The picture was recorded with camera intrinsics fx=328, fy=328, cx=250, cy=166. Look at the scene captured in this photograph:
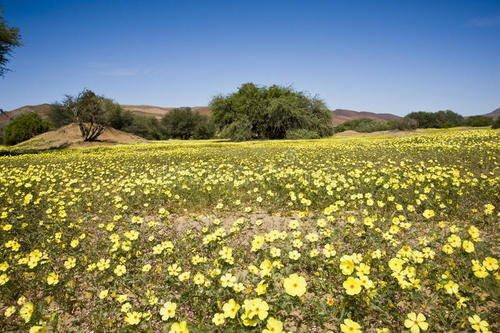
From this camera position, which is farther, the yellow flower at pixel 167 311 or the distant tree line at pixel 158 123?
the distant tree line at pixel 158 123

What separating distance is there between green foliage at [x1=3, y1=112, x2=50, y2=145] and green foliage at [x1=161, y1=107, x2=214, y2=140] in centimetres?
2962

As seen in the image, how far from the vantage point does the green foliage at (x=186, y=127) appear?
280 feet

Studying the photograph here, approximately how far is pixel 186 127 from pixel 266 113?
46.4 m

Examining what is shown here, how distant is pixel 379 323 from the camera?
3.56 metres

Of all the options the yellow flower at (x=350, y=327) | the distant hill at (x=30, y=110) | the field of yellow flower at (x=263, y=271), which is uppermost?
the distant hill at (x=30, y=110)

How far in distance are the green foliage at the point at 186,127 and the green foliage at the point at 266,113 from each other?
37555 millimetres

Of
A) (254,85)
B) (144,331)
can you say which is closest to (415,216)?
(144,331)

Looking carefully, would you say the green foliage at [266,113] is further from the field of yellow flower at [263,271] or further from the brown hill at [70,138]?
the field of yellow flower at [263,271]

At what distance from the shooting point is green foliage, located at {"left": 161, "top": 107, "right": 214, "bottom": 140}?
3359 inches

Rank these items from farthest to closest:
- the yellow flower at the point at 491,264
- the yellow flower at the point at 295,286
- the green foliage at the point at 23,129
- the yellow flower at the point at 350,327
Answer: the green foliage at the point at 23,129
the yellow flower at the point at 491,264
the yellow flower at the point at 295,286
the yellow flower at the point at 350,327

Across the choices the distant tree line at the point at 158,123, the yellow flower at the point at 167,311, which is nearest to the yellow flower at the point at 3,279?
the yellow flower at the point at 167,311

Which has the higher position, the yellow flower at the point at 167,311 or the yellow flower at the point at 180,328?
the yellow flower at the point at 180,328

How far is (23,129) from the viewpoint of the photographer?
6216 cm

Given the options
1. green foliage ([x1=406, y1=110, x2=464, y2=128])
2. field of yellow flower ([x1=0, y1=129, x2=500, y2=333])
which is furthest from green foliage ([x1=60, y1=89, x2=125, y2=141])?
green foliage ([x1=406, y1=110, x2=464, y2=128])
